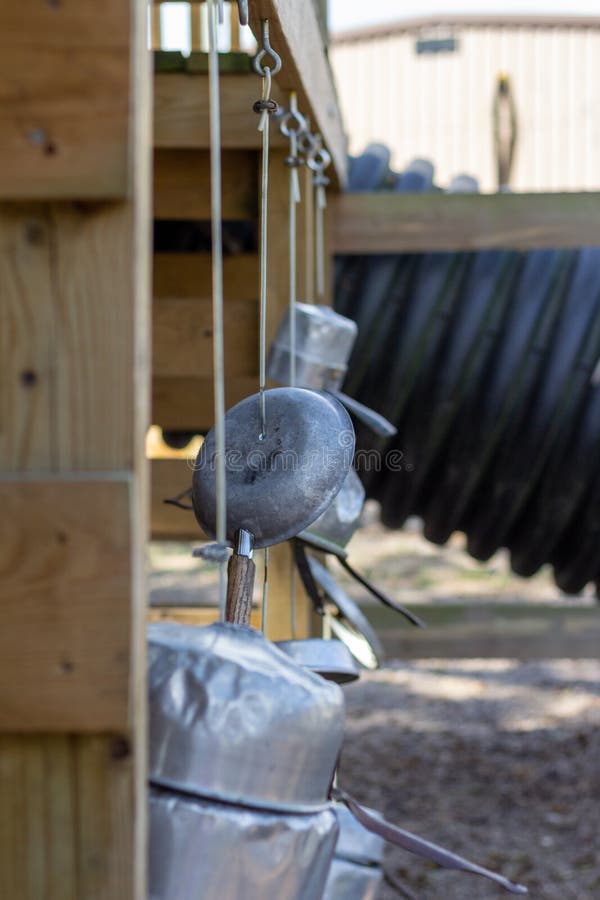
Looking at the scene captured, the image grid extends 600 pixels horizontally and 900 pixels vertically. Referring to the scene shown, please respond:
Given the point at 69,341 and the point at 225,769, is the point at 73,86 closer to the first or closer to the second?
the point at 69,341

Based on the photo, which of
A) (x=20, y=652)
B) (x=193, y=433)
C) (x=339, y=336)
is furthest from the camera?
(x=193, y=433)

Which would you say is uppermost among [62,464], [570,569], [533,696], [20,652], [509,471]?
[62,464]

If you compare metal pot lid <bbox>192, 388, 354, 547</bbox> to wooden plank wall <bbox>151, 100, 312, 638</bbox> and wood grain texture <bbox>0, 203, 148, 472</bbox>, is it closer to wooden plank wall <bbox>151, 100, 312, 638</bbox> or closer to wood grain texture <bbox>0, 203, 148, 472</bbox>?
wood grain texture <bbox>0, 203, 148, 472</bbox>

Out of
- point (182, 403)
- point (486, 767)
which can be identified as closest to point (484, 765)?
point (486, 767)

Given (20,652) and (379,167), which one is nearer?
(20,652)

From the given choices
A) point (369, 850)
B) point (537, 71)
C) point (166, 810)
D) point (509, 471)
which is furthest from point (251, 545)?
point (537, 71)

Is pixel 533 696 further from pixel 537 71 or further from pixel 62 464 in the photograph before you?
pixel 537 71

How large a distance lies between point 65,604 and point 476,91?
316 inches

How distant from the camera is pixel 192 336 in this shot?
2.32 m

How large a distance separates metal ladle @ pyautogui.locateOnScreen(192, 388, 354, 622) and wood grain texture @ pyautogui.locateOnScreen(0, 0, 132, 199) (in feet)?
1.26

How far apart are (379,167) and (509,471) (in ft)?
2.57

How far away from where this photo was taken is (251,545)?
100 centimetres

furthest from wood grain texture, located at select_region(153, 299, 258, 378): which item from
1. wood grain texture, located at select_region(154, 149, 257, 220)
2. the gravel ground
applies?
the gravel ground

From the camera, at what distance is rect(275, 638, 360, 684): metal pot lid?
109 cm
